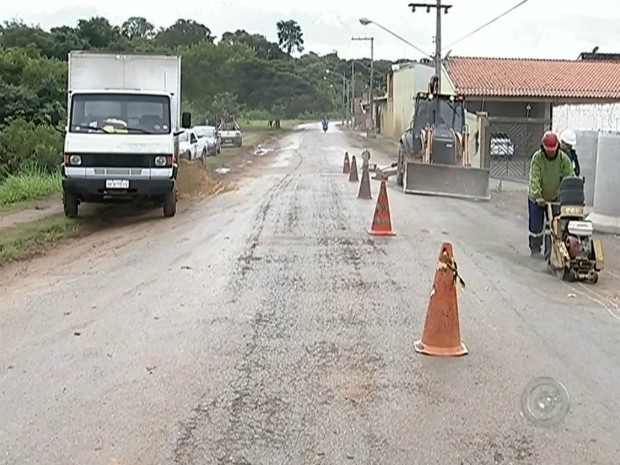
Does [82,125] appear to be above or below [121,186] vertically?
above

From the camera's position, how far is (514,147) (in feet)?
121

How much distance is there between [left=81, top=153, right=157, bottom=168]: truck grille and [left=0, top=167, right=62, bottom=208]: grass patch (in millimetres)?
3206

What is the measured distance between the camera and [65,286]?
10953mm

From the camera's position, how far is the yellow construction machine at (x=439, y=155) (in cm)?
2320

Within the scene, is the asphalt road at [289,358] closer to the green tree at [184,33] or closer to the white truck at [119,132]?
the white truck at [119,132]

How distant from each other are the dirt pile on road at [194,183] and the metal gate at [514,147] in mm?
10348

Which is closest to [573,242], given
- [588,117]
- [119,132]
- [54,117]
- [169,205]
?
[169,205]

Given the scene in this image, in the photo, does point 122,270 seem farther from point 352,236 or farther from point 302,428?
point 302,428

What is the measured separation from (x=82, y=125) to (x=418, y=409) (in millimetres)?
12799

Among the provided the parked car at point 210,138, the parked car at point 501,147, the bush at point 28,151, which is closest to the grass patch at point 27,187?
the bush at point 28,151

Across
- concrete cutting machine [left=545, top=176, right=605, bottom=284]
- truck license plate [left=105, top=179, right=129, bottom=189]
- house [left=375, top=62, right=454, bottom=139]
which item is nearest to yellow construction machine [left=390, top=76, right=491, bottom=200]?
truck license plate [left=105, top=179, right=129, bottom=189]

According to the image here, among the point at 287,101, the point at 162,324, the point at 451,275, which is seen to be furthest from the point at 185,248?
the point at 287,101

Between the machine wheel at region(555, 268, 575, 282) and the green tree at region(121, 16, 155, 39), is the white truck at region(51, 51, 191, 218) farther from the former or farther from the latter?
the green tree at region(121, 16, 155, 39)

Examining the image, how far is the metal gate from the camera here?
32.6 metres
